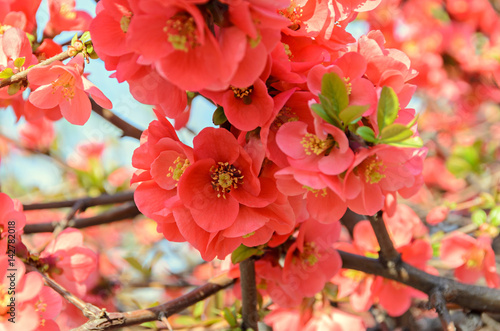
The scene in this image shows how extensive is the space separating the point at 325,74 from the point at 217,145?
0.69ft

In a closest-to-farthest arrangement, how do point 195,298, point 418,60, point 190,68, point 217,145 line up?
A: 1. point 190,68
2. point 217,145
3. point 195,298
4. point 418,60

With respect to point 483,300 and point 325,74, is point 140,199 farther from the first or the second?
point 483,300

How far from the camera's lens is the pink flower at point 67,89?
2.35 feet

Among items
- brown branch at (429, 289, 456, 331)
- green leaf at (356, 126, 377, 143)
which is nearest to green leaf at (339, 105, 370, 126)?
green leaf at (356, 126, 377, 143)

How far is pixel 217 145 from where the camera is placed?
26.8 inches

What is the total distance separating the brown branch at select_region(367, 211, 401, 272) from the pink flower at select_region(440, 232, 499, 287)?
29 cm

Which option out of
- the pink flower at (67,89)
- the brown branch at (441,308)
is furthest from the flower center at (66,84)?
the brown branch at (441,308)

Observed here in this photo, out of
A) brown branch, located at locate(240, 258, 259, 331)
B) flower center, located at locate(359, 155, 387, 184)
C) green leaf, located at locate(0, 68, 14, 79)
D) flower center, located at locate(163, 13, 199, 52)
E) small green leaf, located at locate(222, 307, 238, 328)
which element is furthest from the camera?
small green leaf, located at locate(222, 307, 238, 328)

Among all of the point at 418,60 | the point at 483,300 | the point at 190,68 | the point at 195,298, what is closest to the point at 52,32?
the point at 190,68

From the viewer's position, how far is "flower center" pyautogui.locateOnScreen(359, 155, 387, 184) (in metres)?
0.65

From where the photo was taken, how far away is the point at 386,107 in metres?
0.59

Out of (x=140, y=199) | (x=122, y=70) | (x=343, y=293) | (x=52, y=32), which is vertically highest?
(x=122, y=70)

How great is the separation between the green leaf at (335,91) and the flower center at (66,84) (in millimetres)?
476

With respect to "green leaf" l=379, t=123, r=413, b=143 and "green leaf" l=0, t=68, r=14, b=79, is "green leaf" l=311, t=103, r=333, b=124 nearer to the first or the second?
"green leaf" l=379, t=123, r=413, b=143
